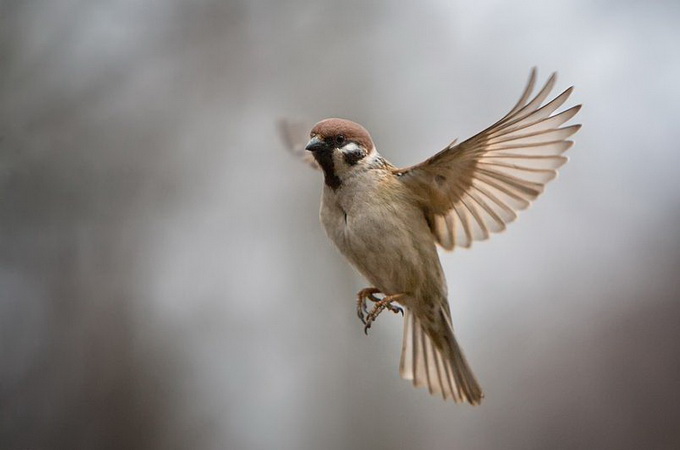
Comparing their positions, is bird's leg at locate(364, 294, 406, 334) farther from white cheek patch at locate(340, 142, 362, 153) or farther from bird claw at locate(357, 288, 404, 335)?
white cheek patch at locate(340, 142, 362, 153)

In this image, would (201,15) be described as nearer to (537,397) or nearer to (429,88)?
(429,88)

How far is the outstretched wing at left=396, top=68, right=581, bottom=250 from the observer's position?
1.68m

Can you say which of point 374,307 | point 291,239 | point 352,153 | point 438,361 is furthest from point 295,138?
point 291,239

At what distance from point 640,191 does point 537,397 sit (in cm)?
129

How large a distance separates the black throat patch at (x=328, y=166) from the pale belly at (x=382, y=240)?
39 millimetres

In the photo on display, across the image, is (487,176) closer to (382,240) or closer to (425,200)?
(425,200)

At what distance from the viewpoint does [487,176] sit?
6.10 feet

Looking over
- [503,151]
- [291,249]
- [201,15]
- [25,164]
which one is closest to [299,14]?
[201,15]

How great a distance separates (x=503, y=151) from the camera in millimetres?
1805

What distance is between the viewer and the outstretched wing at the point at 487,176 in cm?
168

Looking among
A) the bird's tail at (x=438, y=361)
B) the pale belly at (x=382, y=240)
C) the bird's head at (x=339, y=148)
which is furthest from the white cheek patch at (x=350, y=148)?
the bird's tail at (x=438, y=361)

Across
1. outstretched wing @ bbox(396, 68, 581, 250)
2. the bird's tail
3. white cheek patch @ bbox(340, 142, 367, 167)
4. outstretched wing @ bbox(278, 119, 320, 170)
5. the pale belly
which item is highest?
outstretched wing @ bbox(278, 119, 320, 170)

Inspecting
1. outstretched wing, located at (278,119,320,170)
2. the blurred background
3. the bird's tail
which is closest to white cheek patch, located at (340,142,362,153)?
outstretched wing, located at (278,119,320,170)

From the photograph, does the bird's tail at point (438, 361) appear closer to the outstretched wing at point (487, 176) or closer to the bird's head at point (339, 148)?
the outstretched wing at point (487, 176)
